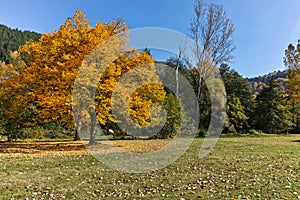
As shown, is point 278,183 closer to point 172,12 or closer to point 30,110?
point 172,12

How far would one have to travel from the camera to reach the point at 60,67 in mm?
13008

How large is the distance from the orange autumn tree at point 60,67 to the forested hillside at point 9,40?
202ft

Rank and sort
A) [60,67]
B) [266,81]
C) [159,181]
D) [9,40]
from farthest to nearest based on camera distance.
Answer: [9,40], [266,81], [60,67], [159,181]

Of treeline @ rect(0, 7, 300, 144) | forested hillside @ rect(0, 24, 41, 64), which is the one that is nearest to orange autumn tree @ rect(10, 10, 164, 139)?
treeline @ rect(0, 7, 300, 144)

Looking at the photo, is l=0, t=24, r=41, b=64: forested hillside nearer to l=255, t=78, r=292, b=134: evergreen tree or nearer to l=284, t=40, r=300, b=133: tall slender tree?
l=255, t=78, r=292, b=134: evergreen tree

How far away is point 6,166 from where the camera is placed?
7.96 meters

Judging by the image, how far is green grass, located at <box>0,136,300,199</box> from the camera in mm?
5066

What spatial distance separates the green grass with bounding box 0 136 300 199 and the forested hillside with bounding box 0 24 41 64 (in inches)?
2749

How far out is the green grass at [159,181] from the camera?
507cm

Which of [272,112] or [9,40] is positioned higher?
[9,40]

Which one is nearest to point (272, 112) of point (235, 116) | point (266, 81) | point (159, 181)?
point (235, 116)

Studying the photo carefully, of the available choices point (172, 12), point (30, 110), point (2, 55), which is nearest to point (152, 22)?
point (172, 12)

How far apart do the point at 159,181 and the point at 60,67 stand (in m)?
9.21

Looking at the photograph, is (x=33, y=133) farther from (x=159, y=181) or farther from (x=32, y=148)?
(x=159, y=181)
